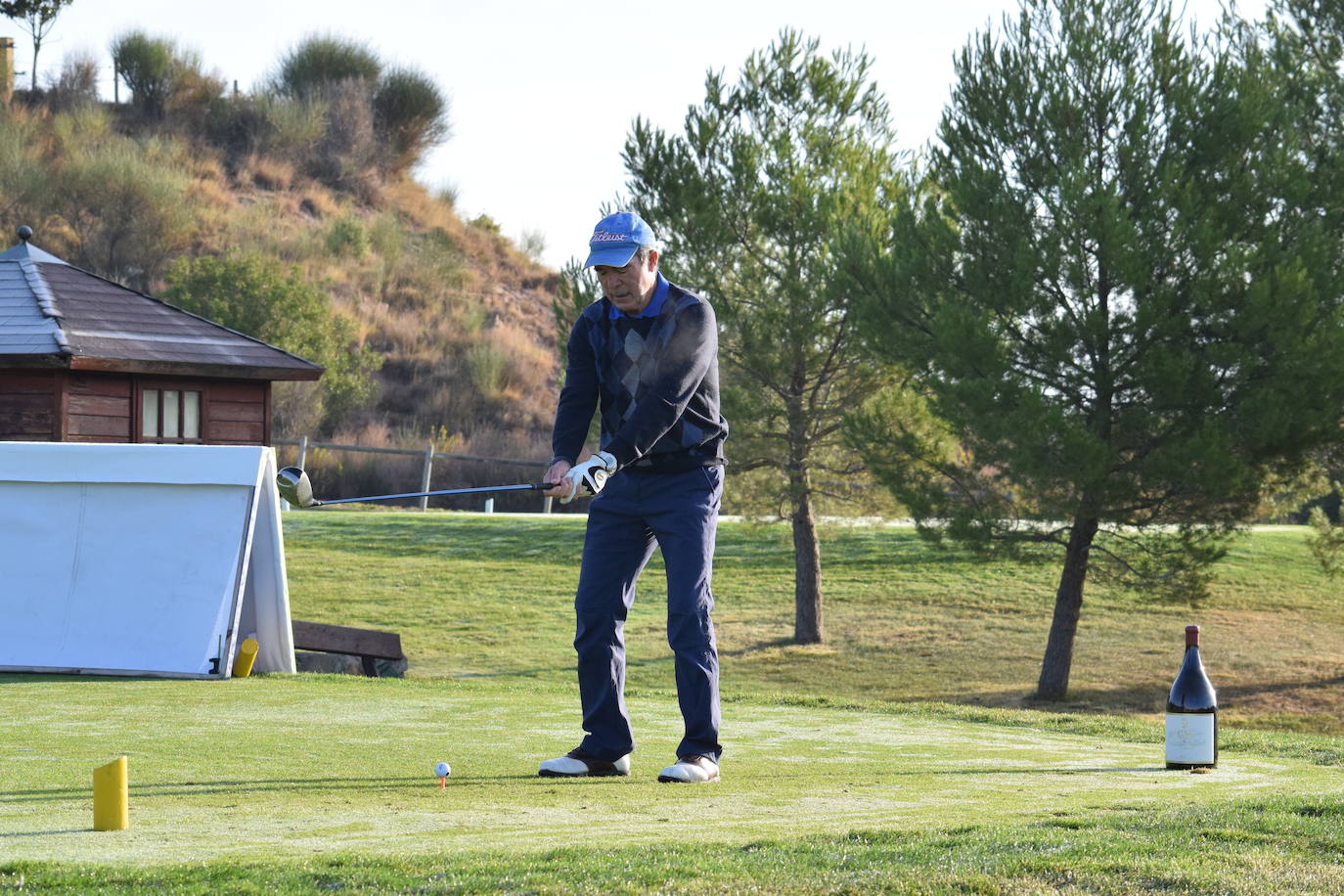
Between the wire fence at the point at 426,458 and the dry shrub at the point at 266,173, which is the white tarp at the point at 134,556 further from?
the dry shrub at the point at 266,173

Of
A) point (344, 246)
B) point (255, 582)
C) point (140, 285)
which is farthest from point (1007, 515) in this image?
point (344, 246)

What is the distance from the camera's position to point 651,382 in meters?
5.45

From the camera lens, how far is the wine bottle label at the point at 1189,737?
6234mm

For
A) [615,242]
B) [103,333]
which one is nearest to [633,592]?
[615,242]

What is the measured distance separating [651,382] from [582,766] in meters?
1.35

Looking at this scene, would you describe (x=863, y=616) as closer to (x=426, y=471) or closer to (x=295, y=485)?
(x=426, y=471)

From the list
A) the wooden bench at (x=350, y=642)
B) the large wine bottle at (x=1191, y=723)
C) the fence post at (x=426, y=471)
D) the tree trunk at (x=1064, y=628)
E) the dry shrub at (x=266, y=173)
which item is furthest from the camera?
the dry shrub at (x=266, y=173)

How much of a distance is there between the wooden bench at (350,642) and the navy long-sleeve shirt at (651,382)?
7968 millimetres

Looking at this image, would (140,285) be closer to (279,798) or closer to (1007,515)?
(1007,515)

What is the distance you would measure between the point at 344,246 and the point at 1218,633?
145ft

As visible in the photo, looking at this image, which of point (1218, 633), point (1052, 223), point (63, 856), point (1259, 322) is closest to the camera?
point (63, 856)

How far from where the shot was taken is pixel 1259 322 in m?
16.5

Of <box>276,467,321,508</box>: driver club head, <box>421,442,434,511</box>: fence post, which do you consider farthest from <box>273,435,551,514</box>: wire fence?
<box>276,467,321,508</box>: driver club head

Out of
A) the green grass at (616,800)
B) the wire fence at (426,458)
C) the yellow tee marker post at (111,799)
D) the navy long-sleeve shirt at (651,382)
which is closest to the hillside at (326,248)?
Result: the wire fence at (426,458)
